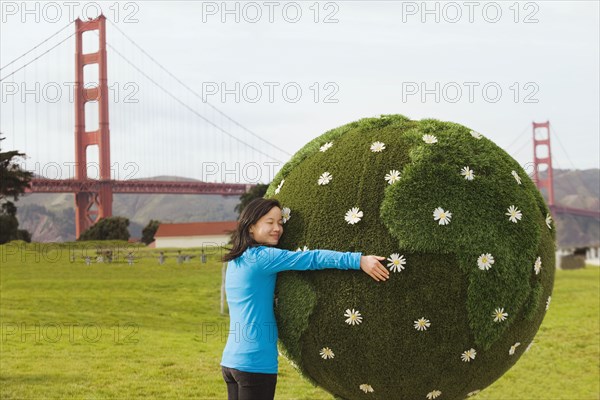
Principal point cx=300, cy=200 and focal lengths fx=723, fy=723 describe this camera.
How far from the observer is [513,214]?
4742 mm

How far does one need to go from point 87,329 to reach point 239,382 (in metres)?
10.2

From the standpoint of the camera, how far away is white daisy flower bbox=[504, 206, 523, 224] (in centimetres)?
472

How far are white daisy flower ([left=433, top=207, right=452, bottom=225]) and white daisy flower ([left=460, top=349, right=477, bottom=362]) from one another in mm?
844

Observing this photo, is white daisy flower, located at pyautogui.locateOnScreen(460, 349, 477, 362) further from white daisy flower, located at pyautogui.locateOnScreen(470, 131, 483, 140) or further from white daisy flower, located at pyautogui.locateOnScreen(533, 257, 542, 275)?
white daisy flower, located at pyautogui.locateOnScreen(470, 131, 483, 140)

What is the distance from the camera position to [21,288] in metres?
18.9

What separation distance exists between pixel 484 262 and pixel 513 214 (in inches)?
17.3

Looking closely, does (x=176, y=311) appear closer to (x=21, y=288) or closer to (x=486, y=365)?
(x=21, y=288)

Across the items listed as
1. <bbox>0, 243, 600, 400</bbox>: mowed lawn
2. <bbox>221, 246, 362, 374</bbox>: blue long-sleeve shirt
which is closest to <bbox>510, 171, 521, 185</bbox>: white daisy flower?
<bbox>221, 246, 362, 374</bbox>: blue long-sleeve shirt

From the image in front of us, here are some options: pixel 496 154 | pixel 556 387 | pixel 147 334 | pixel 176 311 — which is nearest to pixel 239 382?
pixel 496 154

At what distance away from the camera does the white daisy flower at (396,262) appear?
4.45 metres

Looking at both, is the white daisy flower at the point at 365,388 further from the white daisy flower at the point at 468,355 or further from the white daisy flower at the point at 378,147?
the white daisy flower at the point at 378,147

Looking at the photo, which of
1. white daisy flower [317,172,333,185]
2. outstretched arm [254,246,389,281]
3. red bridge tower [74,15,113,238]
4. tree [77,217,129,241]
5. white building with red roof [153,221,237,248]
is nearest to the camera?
outstretched arm [254,246,389,281]

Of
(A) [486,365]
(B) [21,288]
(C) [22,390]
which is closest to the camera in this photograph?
(A) [486,365]

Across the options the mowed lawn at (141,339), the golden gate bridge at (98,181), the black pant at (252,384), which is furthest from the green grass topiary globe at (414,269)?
the golden gate bridge at (98,181)
